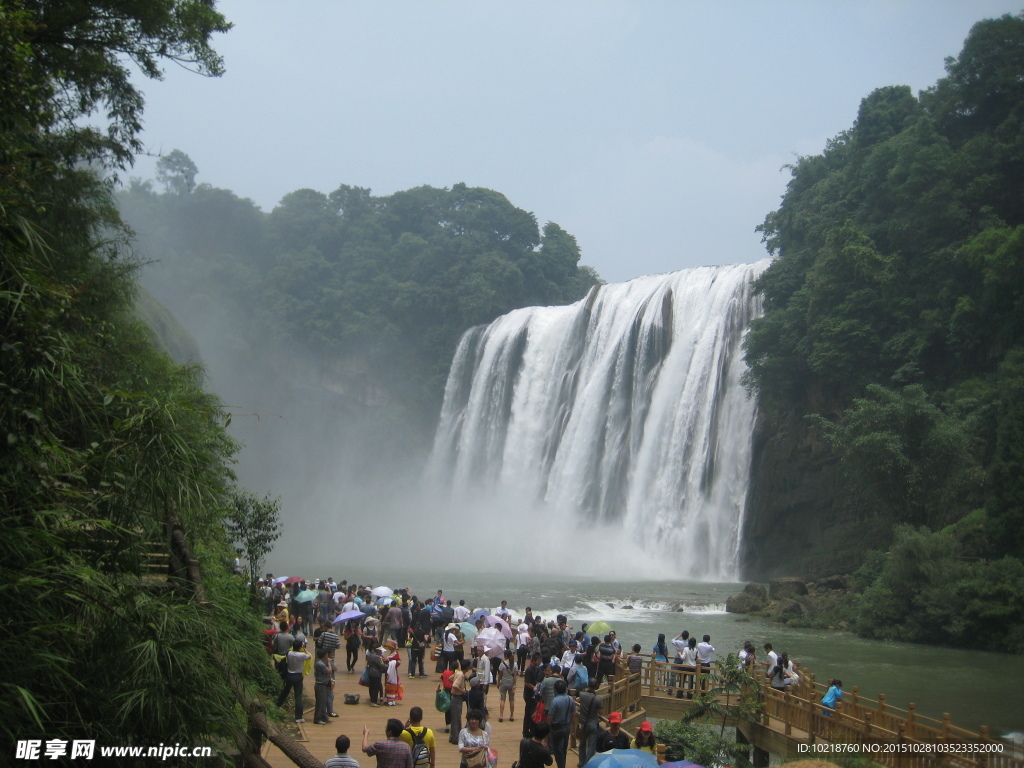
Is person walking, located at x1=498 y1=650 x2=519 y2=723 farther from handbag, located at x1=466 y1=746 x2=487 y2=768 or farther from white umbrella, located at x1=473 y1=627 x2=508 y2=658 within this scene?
handbag, located at x1=466 y1=746 x2=487 y2=768

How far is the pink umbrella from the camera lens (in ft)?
46.2

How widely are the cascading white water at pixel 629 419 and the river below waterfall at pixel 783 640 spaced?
4193 mm

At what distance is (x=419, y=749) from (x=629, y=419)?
31375 millimetres

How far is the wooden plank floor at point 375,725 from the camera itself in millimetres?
9555

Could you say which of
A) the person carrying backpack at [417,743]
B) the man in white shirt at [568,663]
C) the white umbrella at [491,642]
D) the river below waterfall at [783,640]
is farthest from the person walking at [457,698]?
the river below waterfall at [783,640]

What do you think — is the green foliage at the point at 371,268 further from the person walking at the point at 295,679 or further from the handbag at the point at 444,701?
the handbag at the point at 444,701

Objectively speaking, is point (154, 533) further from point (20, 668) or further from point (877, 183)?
point (877, 183)

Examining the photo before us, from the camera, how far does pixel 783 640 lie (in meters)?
20.1

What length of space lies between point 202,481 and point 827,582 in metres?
23.5

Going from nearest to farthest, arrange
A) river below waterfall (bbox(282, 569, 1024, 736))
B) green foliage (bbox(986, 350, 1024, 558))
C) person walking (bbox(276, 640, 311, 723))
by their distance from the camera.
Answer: person walking (bbox(276, 640, 311, 723))
river below waterfall (bbox(282, 569, 1024, 736))
green foliage (bbox(986, 350, 1024, 558))

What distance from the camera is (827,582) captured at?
26250 mm

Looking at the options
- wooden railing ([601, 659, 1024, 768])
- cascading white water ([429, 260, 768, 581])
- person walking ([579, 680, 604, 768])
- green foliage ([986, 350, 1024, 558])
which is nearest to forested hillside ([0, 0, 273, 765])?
person walking ([579, 680, 604, 768])

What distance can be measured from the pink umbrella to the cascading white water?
18.4 meters

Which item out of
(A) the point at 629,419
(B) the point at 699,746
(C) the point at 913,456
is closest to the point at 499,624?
(B) the point at 699,746
